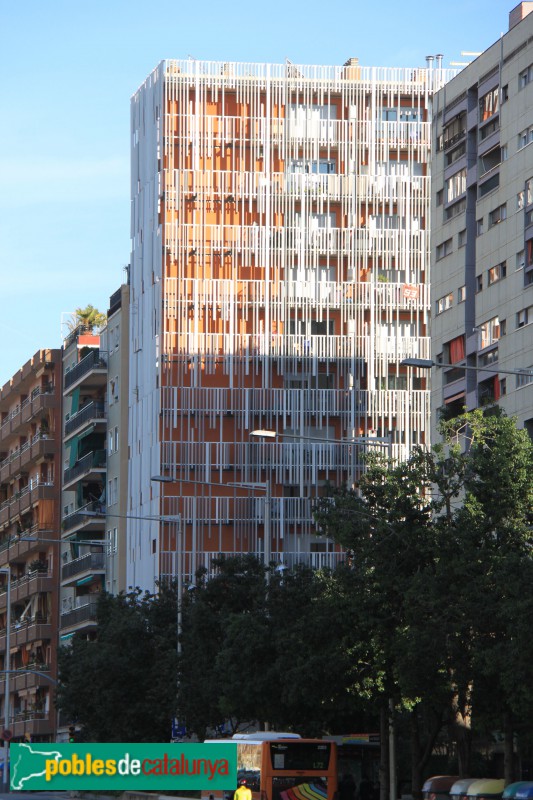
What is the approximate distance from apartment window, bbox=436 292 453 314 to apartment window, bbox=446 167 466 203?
407 cm

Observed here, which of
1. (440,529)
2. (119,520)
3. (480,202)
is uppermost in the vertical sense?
(480,202)

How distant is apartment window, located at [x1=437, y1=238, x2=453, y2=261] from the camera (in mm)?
77812

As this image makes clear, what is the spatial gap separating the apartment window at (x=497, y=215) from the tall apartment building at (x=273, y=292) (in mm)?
22058

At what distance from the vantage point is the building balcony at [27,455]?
11994cm

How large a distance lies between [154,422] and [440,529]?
2068 inches

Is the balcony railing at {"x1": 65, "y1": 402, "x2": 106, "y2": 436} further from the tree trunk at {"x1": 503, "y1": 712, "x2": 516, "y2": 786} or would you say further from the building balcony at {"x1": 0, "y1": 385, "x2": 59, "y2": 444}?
the tree trunk at {"x1": 503, "y1": 712, "x2": 516, "y2": 786}

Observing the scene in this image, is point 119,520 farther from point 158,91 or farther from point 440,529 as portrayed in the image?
point 440,529

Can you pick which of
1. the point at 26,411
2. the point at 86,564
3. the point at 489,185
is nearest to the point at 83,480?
the point at 86,564

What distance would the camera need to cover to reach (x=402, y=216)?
323 feet

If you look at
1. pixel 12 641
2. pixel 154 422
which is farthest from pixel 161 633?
pixel 12 641

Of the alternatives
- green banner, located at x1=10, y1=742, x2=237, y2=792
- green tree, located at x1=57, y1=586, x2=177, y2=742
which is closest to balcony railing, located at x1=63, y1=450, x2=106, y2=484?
green tree, located at x1=57, y1=586, x2=177, y2=742

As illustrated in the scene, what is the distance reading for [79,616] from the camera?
10781 cm

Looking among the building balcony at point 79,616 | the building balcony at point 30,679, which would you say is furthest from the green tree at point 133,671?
the building balcony at point 30,679

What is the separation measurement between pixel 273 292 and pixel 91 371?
65.8 ft
